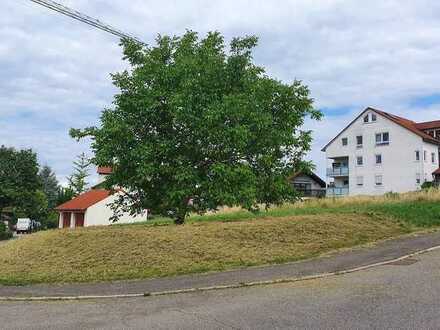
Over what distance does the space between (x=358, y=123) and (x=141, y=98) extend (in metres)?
52.4

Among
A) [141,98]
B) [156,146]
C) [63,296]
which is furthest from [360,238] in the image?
[63,296]

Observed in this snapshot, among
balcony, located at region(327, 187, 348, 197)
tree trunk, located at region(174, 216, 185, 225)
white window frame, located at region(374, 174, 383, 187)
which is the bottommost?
tree trunk, located at region(174, 216, 185, 225)

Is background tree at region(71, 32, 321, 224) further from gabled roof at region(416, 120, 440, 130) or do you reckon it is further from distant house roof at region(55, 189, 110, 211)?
gabled roof at region(416, 120, 440, 130)

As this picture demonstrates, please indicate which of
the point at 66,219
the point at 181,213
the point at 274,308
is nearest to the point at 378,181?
the point at 66,219

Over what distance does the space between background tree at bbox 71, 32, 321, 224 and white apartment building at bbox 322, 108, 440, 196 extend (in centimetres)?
4463

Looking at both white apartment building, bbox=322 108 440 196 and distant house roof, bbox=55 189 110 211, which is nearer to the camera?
distant house roof, bbox=55 189 110 211

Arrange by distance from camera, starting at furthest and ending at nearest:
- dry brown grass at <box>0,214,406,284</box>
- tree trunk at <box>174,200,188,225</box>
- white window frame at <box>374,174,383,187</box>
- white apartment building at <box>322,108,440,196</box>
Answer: white window frame at <box>374,174,383,187</box> < white apartment building at <box>322,108,440,196</box> < tree trunk at <box>174,200,188,225</box> < dry brown grass at <box>0,214,406,284</box>

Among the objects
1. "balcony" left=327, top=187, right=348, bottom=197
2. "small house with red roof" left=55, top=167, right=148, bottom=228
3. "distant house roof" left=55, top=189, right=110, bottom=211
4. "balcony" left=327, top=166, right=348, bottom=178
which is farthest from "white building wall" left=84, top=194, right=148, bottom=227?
"balcony" left=327, top=166, right=348, bottom=178

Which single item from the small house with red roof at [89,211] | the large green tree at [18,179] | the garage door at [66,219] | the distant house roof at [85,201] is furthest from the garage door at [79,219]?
the large green tree at [18,179]

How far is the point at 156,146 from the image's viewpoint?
48.5 ft

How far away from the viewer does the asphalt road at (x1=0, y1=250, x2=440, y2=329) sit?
A: 24.1 feet

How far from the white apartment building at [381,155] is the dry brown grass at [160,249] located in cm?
4561

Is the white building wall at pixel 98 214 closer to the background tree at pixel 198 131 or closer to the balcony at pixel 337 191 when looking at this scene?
the balcony at pixel 337 191

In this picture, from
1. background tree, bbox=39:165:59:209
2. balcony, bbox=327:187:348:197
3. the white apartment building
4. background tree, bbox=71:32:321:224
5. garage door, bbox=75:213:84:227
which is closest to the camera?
background tree, bbox=71:32:321:224
